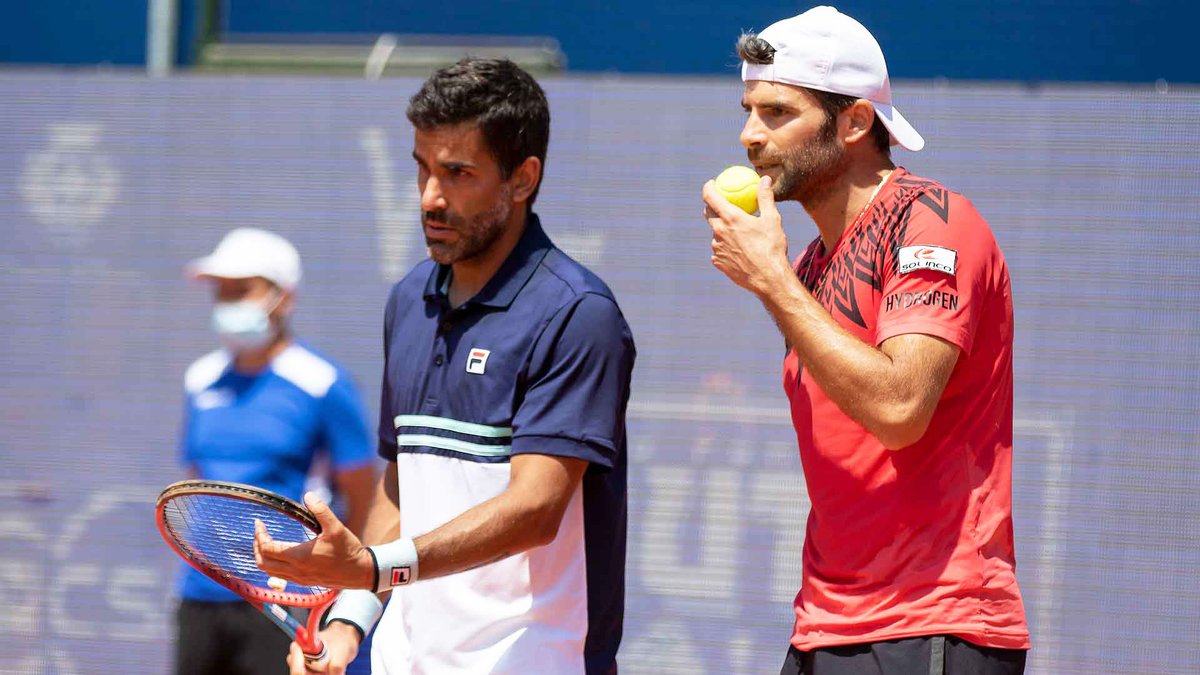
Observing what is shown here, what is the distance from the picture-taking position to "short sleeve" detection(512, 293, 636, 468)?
2.46 m

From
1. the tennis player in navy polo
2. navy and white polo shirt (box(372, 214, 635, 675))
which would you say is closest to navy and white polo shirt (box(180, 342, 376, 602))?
the tennis player in navy polo

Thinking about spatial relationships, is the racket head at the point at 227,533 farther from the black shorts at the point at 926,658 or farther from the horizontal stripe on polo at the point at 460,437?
the black shorts at the point at 926,658

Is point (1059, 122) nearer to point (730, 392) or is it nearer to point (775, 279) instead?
point (730, 392)

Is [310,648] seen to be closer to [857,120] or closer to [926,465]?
[926,465]

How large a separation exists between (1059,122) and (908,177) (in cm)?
231

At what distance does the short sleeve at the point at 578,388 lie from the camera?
246 centimetres

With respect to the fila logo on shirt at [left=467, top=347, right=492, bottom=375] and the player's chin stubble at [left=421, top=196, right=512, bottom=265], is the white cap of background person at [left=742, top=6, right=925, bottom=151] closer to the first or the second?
the player's chin stubble at [left=421, top=196, right=512, bottom=265]

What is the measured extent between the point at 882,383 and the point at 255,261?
2.83 meters

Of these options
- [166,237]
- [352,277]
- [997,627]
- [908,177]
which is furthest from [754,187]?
[166,237]

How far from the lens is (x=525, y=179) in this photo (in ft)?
9.07

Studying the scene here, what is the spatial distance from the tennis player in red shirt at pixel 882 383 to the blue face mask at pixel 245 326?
226cm

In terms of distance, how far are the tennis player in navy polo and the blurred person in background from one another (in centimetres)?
141

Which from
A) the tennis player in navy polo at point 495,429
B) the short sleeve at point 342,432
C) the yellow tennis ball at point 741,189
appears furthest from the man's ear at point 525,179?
the short sleeve at point 342,432

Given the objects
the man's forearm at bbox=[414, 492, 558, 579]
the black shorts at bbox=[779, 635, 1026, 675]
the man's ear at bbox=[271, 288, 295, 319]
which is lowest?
the black shorts at bbox=[779, 635, 1026, 675]
